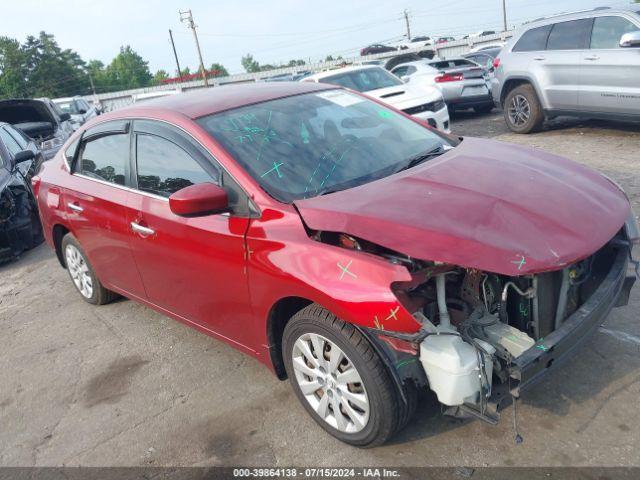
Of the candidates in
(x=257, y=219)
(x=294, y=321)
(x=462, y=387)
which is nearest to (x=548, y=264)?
(x=462, y=387)

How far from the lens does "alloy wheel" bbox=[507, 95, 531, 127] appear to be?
9.55m

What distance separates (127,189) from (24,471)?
1.78m

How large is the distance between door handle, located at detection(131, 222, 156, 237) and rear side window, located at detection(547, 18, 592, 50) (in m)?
7.44

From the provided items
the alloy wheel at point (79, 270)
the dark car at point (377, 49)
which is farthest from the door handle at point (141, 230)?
the dark car at point (377, 49)

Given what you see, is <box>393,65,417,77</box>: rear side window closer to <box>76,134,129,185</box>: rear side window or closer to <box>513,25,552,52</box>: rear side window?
<box>513,25,552,52</box>: rear side window

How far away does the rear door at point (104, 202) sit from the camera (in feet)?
12.7

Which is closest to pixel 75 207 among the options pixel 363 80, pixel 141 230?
pixel 141 230

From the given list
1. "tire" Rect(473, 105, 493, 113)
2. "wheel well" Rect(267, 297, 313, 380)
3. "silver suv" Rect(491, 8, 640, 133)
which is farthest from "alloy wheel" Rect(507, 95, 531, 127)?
"wheel well" Rect(267, 297, 313, 380)

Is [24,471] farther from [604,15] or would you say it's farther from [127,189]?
[604,15]

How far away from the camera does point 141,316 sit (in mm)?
4703

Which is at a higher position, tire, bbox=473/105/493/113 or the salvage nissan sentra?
the salvage nissan sentra

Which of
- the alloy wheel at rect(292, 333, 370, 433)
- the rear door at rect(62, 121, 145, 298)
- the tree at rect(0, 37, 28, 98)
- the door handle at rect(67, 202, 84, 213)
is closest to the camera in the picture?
the alloy wheel at rect(292, 333, 370, 433)

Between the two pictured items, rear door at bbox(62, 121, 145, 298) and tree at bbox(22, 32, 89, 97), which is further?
tree at bbox(22, 32, 89, 97)

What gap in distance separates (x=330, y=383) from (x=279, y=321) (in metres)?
0.44
